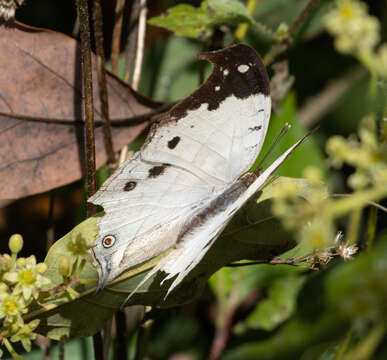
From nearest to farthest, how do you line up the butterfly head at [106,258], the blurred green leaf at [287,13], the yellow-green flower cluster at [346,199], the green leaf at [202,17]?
the yellow-green flower cluster at [346,199]
the butterfly head at [106,258]
the green leaf at [202,17]
the blurred green leaf at [287,13]

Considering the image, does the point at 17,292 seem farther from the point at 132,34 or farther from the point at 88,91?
the point at 132,34

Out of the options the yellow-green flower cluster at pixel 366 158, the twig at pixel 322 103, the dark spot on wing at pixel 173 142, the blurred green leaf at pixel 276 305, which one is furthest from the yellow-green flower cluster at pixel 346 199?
the twig at pixel 322 103

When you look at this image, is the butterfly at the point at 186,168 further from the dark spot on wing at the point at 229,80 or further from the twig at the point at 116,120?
the twig at the point at 116,120

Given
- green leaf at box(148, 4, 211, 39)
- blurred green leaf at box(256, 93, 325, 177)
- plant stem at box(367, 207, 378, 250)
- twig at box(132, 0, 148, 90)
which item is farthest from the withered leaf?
plant stem at box(367, 207, 378, 250)

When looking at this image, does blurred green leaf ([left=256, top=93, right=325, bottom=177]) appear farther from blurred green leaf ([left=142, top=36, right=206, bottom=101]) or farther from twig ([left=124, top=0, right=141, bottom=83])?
twig ([left=124, top=0, right=141, bottom=83])

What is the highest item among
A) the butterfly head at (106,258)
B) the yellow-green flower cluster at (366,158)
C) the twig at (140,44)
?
the yellow-green flower cluster at (366,158)

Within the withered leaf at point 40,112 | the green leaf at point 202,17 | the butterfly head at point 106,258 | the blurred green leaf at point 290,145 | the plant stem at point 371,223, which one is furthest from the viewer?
the blurred green leaf at point 290,145

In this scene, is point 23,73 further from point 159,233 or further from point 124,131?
point 159,233
